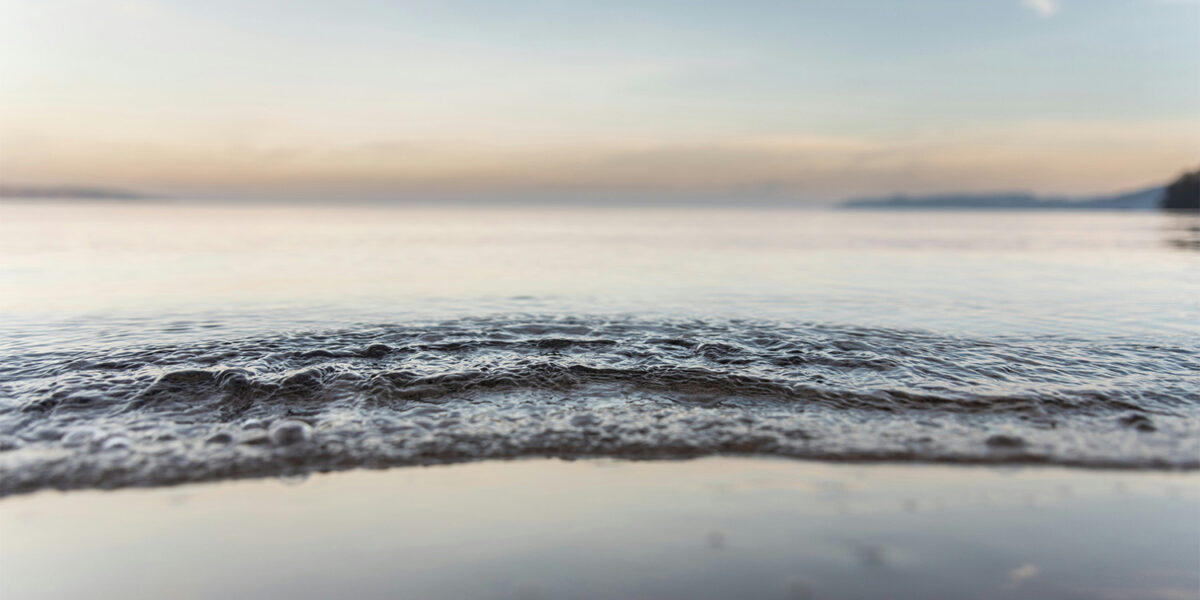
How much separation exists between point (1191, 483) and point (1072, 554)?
2.30 m

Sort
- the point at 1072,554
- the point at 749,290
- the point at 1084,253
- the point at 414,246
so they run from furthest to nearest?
the point at 414,246 → the point at 1084,253 → the point at 749,290 → the point at 1072,554

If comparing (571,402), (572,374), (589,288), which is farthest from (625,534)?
(589,288)

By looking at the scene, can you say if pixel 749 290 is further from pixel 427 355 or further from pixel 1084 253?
pixel 1084 253

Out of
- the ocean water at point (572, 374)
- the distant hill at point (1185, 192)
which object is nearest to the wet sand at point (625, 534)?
the ocean water at point (572, 374)

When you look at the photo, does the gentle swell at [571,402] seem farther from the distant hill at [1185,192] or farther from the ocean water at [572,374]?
the distant hill at [1185,192]

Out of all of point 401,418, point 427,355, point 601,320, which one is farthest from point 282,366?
point 601,320

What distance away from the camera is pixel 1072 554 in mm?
4145

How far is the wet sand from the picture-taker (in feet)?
12.5

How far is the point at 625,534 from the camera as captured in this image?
14.6 feet

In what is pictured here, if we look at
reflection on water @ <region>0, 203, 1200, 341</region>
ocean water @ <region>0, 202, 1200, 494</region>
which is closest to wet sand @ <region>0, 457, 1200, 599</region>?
ocean water @ <region>0, 202, 1200, 494</region>

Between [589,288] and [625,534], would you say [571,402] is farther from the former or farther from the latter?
[589,288]

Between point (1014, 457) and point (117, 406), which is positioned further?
point (117, 406)

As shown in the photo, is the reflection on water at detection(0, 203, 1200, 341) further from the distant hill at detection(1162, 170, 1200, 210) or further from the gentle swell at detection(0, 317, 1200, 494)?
the distant hill at detection(1162, 170, 1200, 210)

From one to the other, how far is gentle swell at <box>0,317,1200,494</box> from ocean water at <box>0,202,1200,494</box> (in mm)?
36
